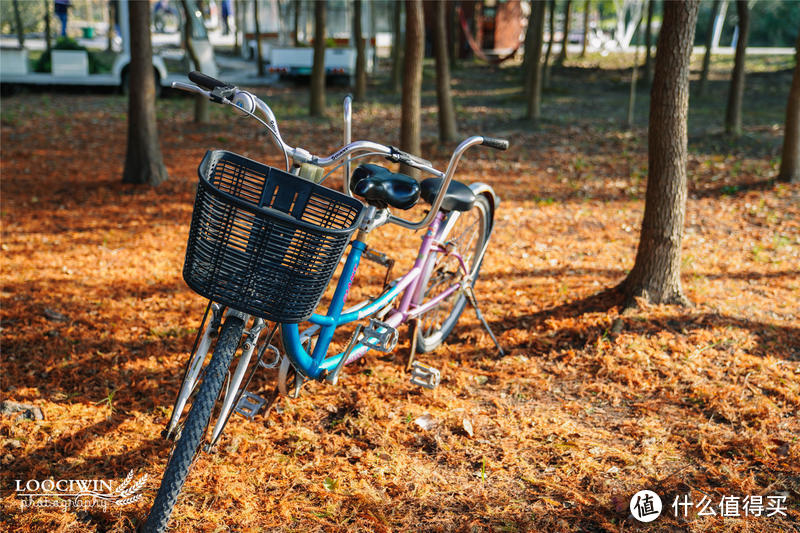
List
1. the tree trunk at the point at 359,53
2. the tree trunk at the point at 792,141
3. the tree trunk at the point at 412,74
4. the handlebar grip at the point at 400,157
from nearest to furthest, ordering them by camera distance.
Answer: the handlebar grip at the point at 400,157
the tree trunk at the point at 792,141
the tree trunk at the point at 412,74
the tree trunk at the point at 359,53

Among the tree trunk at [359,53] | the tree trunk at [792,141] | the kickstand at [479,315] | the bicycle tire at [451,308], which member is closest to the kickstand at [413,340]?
the bicycle tire at [451,308]

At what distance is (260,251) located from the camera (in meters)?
2.21

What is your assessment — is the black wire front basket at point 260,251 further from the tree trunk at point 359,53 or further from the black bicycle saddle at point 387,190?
the tree trunk at point 359,53

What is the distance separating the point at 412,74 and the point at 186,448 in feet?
22.2

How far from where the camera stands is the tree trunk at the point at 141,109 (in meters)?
7.49

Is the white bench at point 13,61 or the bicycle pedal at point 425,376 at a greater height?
the white bench at point 13,61

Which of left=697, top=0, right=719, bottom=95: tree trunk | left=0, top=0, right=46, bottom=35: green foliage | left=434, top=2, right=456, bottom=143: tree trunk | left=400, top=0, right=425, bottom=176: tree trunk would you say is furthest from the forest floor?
left=0, top=0, right=46, bottom=35: green foliage

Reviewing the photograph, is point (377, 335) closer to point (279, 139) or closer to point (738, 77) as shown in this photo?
point (279, 139)

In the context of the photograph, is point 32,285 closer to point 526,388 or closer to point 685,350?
point 526,388

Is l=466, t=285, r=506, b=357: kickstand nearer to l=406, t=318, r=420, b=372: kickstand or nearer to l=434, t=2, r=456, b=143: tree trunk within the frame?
l=406, t=318, r=420, b=372: kickstand

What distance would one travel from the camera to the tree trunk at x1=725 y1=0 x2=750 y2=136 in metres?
10.2

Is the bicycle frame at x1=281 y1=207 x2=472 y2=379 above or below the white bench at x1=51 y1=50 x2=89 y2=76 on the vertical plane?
below

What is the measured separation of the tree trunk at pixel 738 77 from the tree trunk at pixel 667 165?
7025mm

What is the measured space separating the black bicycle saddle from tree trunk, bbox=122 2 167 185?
18.9 ft
